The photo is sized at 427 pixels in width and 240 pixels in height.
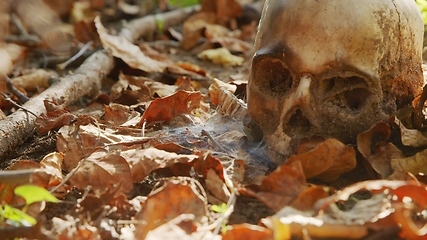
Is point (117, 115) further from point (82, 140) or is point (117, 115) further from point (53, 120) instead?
point (82, 140)

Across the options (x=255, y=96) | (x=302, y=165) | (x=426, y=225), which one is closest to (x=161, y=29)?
(x=255, y=96)

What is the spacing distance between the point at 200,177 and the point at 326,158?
1.71ft

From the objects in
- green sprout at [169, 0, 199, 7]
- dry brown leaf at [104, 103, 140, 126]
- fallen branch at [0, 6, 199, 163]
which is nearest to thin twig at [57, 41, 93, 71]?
fallen branch at [0, 6, 199, 163]

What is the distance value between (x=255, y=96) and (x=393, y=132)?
2.08ft

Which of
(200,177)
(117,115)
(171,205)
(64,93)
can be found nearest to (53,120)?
(117,115)

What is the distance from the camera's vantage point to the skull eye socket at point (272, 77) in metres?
2.56

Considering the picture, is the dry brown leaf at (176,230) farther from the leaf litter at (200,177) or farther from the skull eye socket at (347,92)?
the skull eye socket at (347,92)

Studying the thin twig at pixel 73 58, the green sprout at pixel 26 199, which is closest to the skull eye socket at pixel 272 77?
the green sprout at pixel 26 199

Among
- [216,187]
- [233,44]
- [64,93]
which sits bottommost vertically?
[233,44]

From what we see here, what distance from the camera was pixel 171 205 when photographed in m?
2.03

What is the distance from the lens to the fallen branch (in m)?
2.98

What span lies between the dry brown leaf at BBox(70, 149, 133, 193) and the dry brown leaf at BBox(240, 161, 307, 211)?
53 cm

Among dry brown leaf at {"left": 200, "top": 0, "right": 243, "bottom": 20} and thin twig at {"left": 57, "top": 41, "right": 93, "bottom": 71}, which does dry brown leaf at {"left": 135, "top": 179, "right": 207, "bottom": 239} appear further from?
dry brown leaf at {"left": 200, "top": 0, "right": 243, "bottom": 20}

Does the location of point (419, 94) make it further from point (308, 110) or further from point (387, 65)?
point (308, 110)
